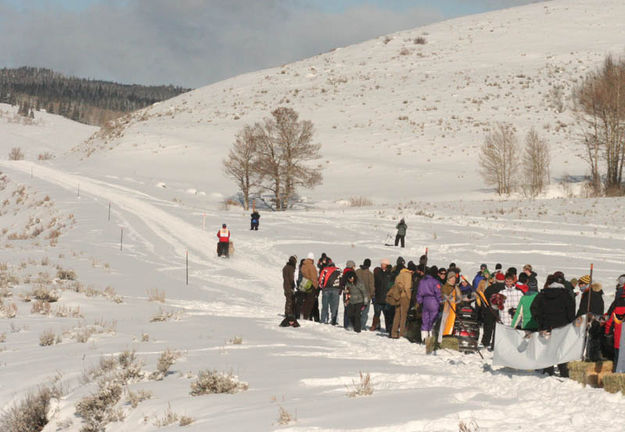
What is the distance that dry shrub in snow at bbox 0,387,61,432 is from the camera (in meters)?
7.46

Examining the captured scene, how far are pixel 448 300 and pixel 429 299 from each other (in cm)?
109

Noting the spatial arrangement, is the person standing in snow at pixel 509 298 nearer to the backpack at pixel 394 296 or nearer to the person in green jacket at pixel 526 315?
the person in green jacket at pixel 526 315

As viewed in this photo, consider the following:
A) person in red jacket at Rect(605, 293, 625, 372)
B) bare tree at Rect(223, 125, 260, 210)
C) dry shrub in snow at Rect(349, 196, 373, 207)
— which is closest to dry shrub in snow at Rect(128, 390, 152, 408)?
person in red jacket at Rect(605, 293, 625, 372)

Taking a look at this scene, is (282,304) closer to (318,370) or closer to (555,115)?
(318,370)

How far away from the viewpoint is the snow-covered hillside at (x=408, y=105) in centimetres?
6244

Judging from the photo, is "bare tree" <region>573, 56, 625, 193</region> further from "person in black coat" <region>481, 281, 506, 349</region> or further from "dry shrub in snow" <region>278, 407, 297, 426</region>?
"dry shrub in snow" <region>278, 407, 297, 426</region>

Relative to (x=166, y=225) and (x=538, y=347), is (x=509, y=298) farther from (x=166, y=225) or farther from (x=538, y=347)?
(x=166, y=225)

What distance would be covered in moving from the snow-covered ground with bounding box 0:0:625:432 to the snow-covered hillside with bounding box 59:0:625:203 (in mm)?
408

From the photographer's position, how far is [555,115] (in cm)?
7494

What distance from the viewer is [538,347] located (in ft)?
29.9

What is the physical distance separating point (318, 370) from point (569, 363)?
139 inches

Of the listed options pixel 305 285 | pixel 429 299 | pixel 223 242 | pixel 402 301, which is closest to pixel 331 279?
pixel 305 285

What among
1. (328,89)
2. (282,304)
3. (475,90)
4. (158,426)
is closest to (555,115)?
(475,90)

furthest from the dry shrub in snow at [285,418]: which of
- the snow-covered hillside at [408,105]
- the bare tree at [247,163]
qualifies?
the snow-covered hillside at [408,105]
